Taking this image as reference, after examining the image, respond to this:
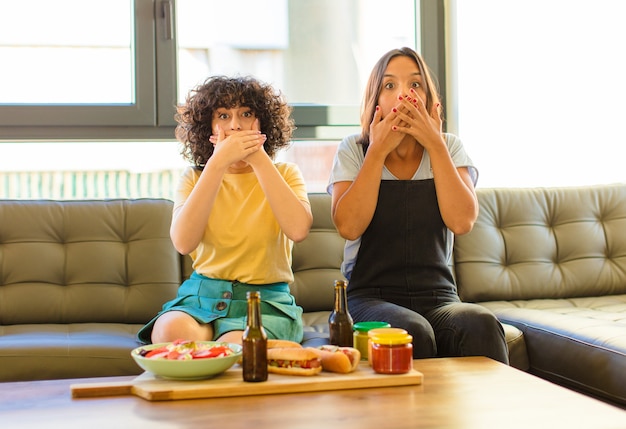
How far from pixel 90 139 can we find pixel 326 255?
3.58 feet

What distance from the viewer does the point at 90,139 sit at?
10.2 feet

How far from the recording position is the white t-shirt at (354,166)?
2395 mm

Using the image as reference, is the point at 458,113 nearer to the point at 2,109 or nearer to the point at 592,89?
the point at 592,89

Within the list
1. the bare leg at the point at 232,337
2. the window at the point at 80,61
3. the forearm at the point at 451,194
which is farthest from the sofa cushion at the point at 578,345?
the window at the point at 80,61

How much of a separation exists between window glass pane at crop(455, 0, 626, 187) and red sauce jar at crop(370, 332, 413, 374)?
1.97m

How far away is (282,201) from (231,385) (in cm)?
86

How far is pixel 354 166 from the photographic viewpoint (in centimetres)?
242

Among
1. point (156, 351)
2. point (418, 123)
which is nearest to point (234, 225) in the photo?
point (418, 123)

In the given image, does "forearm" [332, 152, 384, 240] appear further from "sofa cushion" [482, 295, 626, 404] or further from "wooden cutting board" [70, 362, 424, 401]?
"wooden cutting board" [70, 362, 424, 401]

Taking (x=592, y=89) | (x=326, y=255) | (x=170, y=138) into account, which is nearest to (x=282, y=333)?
(x=326, y=255)

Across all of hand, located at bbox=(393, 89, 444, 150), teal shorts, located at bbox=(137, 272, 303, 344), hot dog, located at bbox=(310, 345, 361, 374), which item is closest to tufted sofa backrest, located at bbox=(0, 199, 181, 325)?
teal shorts, located at bbox=(137, 272, 303, 344)

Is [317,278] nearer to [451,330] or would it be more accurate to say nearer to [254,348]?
[451,330]

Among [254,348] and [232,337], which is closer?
[254,348]

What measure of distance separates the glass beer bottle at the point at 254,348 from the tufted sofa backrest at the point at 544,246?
61.1 inches
